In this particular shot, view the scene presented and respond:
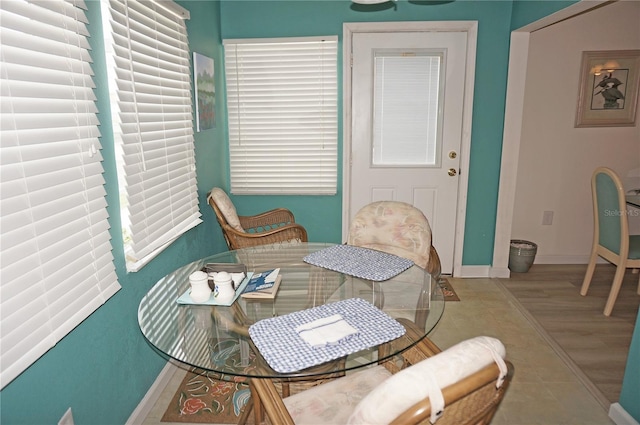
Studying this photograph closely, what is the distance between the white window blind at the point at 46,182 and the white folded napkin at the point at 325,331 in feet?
2.67

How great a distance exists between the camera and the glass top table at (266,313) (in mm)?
1319

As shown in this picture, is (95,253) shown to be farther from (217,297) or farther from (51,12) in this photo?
(51,12)

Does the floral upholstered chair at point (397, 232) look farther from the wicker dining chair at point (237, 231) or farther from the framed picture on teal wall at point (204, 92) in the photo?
the framed picture on teal wall at point (204, 92)

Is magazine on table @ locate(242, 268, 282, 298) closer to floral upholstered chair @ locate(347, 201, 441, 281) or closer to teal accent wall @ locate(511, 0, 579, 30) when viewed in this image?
floral upholstered chair @ locate(347, 201, 441, 281)

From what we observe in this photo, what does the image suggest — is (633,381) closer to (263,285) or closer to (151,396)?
(263,285)

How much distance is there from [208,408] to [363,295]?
3.44 feet

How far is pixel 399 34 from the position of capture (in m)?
3.33

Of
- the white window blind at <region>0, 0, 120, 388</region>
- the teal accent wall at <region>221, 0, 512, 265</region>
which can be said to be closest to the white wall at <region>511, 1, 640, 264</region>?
the teal accent wall at <region>221, 0, 512, 265</region>

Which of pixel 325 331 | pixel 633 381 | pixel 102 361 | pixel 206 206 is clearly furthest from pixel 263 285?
pixel 633 381

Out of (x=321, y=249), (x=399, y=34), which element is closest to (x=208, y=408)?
(x=321, y=249)

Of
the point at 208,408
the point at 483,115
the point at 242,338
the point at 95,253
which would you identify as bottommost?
the point at 208,408

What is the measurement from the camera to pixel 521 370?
2391mm

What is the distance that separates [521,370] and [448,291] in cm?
107

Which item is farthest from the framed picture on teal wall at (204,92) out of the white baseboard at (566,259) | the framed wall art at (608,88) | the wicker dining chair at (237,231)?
the white baseboard at (566,259)
